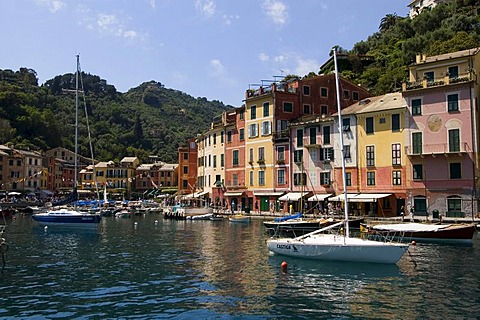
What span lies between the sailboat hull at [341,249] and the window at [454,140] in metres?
27.6

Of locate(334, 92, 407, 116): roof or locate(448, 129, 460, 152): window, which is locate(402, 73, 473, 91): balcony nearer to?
locate(334, 92, 407, 116): roof

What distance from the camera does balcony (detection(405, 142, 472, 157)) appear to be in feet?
157

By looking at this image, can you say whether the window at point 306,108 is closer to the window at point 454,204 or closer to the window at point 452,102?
the window at point 452,102

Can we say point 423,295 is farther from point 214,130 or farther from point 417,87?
point 214,130

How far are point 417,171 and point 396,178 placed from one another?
8.94 ft

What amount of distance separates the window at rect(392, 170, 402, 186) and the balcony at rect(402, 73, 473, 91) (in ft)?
30.9

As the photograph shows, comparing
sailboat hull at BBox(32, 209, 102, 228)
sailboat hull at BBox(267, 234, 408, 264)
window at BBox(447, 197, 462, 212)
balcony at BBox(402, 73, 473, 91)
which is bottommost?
sailboat hull at BBox(267, 234, 408, 264)

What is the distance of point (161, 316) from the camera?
1630 centimetres

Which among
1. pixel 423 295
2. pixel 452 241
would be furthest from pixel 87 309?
pixel 452 241

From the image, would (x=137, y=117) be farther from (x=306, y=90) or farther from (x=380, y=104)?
(x=380, y=104)

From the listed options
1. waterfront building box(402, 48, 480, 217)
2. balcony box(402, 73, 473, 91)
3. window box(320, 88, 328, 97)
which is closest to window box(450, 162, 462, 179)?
waterfront building box(402, 48, 480, 217)

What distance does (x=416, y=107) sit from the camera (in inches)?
2026

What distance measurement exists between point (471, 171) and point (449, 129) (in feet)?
16.1

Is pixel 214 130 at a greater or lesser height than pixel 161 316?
greater
